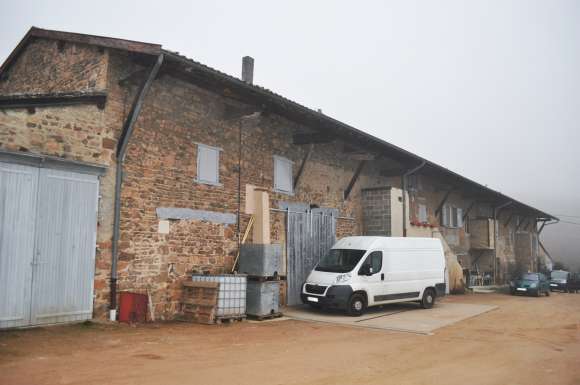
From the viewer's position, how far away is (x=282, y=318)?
11.5 m

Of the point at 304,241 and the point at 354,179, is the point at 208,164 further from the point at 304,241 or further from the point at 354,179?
the point at 354,179

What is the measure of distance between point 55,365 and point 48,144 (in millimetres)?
4252

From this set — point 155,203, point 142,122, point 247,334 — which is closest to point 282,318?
point 247,334

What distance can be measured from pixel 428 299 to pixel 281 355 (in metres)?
8.27

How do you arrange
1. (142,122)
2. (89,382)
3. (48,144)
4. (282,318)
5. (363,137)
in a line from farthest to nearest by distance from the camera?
(363,137)
(282,318)
(142,122)
(48,144)
(89,382)

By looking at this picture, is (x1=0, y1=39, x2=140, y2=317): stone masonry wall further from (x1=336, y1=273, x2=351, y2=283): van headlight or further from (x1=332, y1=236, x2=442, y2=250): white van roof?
(x1=332, y1=236, x2=442, y2=250): white van roof

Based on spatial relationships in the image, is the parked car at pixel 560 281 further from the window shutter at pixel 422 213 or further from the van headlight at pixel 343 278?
the van headlight at pixel 343 278

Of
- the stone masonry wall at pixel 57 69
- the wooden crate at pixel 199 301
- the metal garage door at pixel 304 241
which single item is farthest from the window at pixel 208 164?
the metal garage door at pixel 304 241

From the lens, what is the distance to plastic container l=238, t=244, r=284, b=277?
1131cm

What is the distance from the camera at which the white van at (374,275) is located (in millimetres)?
12070

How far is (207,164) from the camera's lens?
11.7 meters

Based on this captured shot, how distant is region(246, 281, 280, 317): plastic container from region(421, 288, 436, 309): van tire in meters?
5.11

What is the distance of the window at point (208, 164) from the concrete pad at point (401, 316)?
3899 millimetres

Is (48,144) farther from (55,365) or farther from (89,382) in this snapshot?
(89,382)
